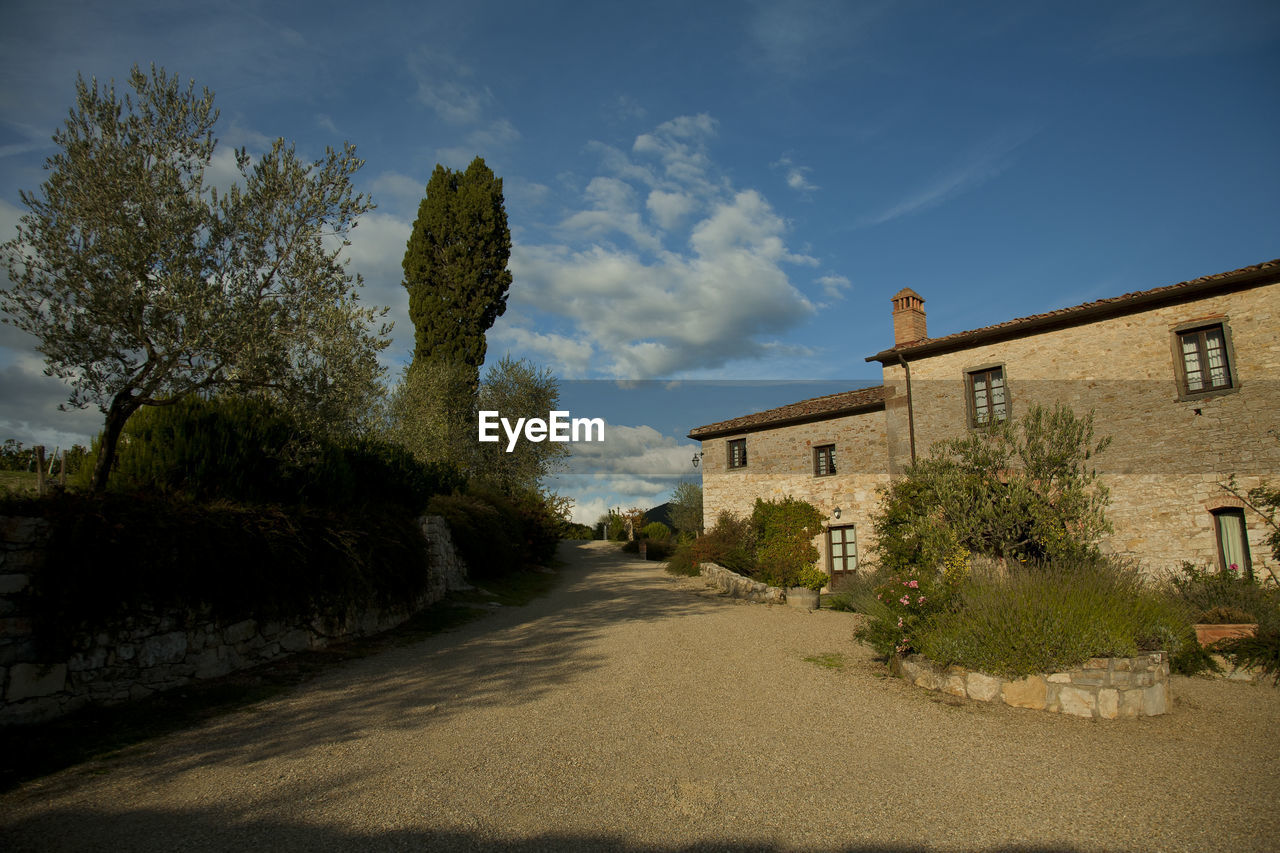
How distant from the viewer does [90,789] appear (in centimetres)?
460

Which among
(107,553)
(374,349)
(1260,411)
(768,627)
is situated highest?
(374,349)

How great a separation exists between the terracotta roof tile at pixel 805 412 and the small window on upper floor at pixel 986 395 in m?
3.02

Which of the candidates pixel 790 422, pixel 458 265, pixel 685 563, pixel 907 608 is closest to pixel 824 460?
pixel 790 422

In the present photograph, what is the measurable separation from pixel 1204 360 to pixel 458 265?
82.7ft

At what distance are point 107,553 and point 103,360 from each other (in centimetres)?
250

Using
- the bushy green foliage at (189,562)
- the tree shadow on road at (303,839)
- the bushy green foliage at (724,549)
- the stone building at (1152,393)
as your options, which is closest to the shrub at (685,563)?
the bushy green foliage at (724,549)

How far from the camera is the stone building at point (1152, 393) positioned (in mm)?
12516

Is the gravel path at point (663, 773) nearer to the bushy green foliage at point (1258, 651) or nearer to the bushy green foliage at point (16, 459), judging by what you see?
the bushy green foliage at point (1258, 651)

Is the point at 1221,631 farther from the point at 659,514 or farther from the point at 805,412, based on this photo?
the point at 659,514

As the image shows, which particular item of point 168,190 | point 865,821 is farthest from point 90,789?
point 168,190

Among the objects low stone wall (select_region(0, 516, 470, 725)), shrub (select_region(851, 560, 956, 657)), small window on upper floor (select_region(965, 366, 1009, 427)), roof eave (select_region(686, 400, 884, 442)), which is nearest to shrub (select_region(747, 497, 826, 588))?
roof eave (select_region(686, 400, 884, 442))

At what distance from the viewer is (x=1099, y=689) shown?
6535 mm

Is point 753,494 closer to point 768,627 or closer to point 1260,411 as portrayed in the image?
point 768,627

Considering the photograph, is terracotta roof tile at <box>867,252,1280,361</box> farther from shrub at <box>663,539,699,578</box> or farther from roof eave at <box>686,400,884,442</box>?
shrub at <box>663,539,699,578</box>
